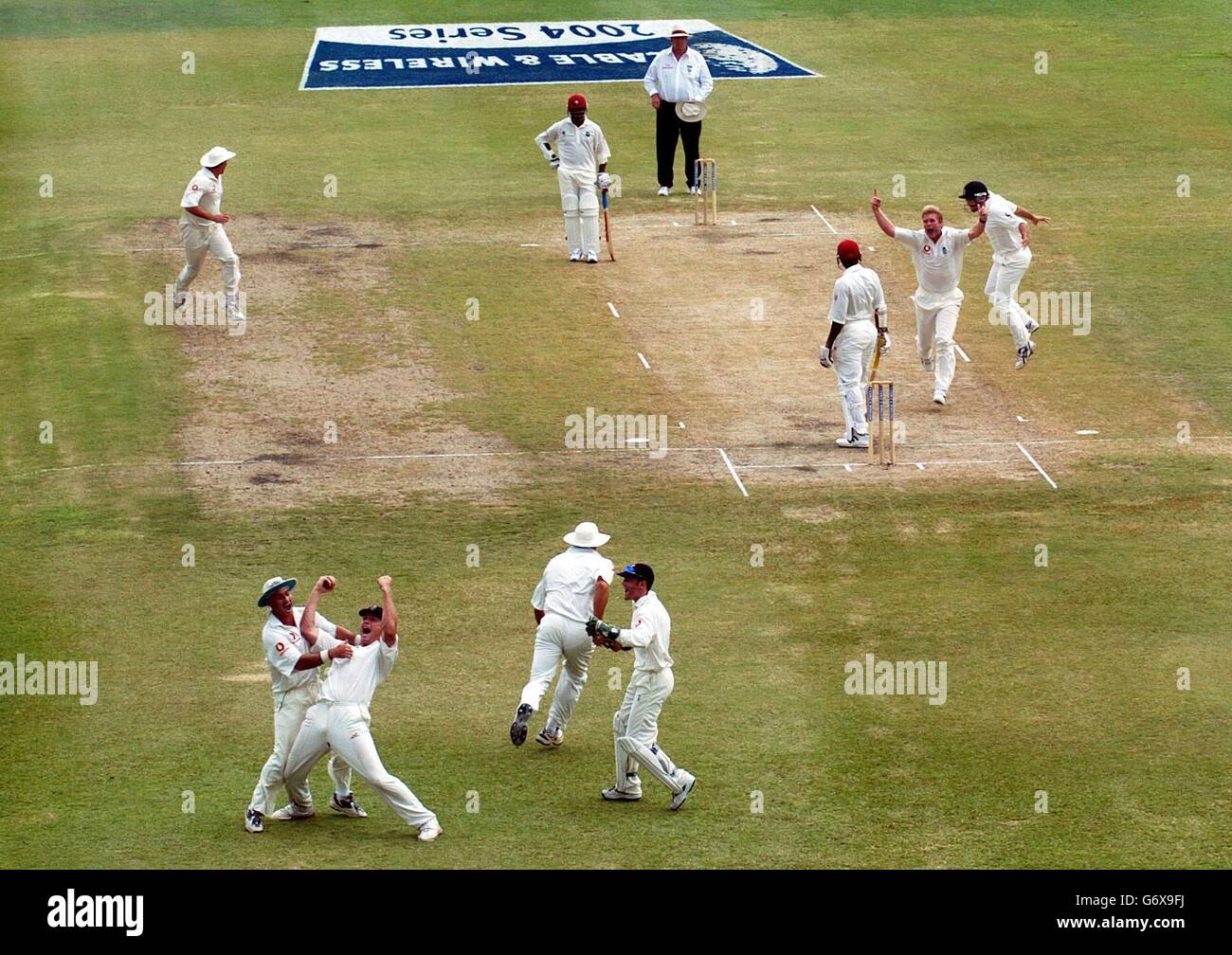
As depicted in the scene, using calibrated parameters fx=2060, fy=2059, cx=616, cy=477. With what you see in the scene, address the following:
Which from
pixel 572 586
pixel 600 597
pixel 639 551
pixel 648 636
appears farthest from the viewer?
pixel 639 551

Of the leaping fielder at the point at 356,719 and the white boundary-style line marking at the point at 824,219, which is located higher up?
the white boundary-style line marking at the point at 824,219

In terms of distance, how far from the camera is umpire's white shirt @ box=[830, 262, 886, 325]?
22234mm

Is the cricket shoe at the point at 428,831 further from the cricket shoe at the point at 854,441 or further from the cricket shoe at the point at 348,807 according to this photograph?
the cricket shoe at the point at 854,441

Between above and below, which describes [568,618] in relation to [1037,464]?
below

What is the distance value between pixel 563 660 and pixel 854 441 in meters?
7.74

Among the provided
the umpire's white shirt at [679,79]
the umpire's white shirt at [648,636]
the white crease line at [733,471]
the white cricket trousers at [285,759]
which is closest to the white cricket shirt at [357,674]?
the white cricket trousers at [285,759]

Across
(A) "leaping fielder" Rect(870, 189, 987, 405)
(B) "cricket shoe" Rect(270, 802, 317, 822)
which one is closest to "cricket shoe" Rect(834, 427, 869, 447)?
(A) "leaping fielder" Rect(870, 189, 987, 405)

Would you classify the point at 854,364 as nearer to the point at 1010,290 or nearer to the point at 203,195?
the point at 1010,290

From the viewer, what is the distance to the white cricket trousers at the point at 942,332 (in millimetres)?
23953

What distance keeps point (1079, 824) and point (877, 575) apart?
5.41 metres

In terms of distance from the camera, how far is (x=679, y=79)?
32625 mm

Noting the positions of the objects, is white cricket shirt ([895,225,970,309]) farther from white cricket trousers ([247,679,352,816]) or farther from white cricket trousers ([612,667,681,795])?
white cricket trousers ([247,679,352,816])

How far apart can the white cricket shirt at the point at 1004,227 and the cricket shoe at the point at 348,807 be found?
12056 millimetres

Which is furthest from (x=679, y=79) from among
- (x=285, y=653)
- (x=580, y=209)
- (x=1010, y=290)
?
(x=285, y=653)
